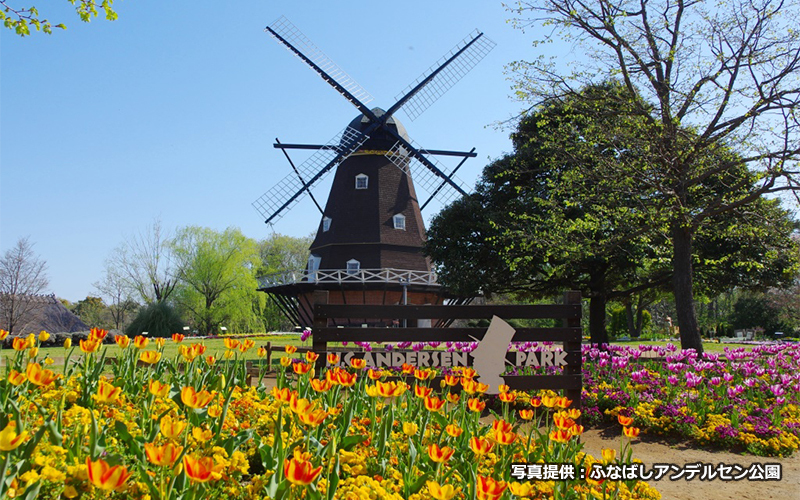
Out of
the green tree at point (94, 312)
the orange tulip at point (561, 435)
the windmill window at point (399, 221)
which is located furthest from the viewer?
the green tree at point (94, 312)

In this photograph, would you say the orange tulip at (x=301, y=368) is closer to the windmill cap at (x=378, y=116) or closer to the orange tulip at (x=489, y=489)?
the orange tulip at (x=489, y=489)

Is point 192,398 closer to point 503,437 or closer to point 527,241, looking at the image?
point 503,437

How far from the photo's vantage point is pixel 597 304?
19109 mm

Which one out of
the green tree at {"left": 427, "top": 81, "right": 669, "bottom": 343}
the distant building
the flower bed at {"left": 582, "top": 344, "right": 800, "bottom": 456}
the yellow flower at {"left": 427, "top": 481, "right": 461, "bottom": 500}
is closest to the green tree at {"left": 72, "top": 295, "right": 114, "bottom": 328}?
the distant building

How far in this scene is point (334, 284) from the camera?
26.0 meters

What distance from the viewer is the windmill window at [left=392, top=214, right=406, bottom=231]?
88.8ft

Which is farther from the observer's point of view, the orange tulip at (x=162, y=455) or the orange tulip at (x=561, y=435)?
the orange tulip at (x=561, y=435)

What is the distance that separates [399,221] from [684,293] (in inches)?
678

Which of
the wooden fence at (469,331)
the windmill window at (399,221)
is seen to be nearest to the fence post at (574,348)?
the wooden fence at (469,331)

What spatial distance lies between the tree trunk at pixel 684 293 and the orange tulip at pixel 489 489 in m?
9.79

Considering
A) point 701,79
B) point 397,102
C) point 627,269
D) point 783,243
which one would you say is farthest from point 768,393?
point 397,102

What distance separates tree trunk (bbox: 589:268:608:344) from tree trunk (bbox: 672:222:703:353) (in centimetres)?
705

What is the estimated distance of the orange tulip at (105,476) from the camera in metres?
1.60

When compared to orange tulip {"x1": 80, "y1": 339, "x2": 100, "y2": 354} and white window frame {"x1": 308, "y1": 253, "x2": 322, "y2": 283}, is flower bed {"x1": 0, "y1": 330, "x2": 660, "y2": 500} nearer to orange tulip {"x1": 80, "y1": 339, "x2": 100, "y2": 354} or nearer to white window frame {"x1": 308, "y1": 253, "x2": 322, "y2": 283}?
orange tulip {"x1": 80, "y1": 339, "x2": 100, "y2": 354}
